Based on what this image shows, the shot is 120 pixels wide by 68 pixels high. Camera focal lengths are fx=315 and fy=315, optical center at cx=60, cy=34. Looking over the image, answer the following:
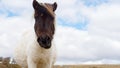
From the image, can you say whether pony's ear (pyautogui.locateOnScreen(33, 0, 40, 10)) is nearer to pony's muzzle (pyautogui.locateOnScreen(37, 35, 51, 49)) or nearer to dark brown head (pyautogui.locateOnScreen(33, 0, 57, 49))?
dark brown head (pyautogui.locateOnScreen(33, 0, 57, 49))

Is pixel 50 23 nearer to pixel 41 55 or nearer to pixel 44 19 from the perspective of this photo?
pixel 44 19

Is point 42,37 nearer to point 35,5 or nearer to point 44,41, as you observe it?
point 44,41

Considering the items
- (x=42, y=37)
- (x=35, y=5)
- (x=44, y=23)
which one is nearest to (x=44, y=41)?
(x=42, y=37)

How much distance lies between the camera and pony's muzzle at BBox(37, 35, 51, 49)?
6466 mm

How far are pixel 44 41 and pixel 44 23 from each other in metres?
0.40

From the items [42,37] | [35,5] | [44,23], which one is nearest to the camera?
[42,37]

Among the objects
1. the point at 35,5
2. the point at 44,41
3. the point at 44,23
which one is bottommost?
the point at 44,41

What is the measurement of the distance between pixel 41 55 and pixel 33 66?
15.6 inches

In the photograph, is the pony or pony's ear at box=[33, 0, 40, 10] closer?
the pony

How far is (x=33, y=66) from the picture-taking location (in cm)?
744

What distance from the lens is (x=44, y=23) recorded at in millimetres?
6660

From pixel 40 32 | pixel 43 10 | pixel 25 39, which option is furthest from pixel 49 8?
pixel 25 39

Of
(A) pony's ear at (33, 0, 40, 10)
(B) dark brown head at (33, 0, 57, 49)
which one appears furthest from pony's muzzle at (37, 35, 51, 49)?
(A) pony's ear at (33, 0, 40, 10)

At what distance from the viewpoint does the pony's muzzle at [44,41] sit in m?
6.47
